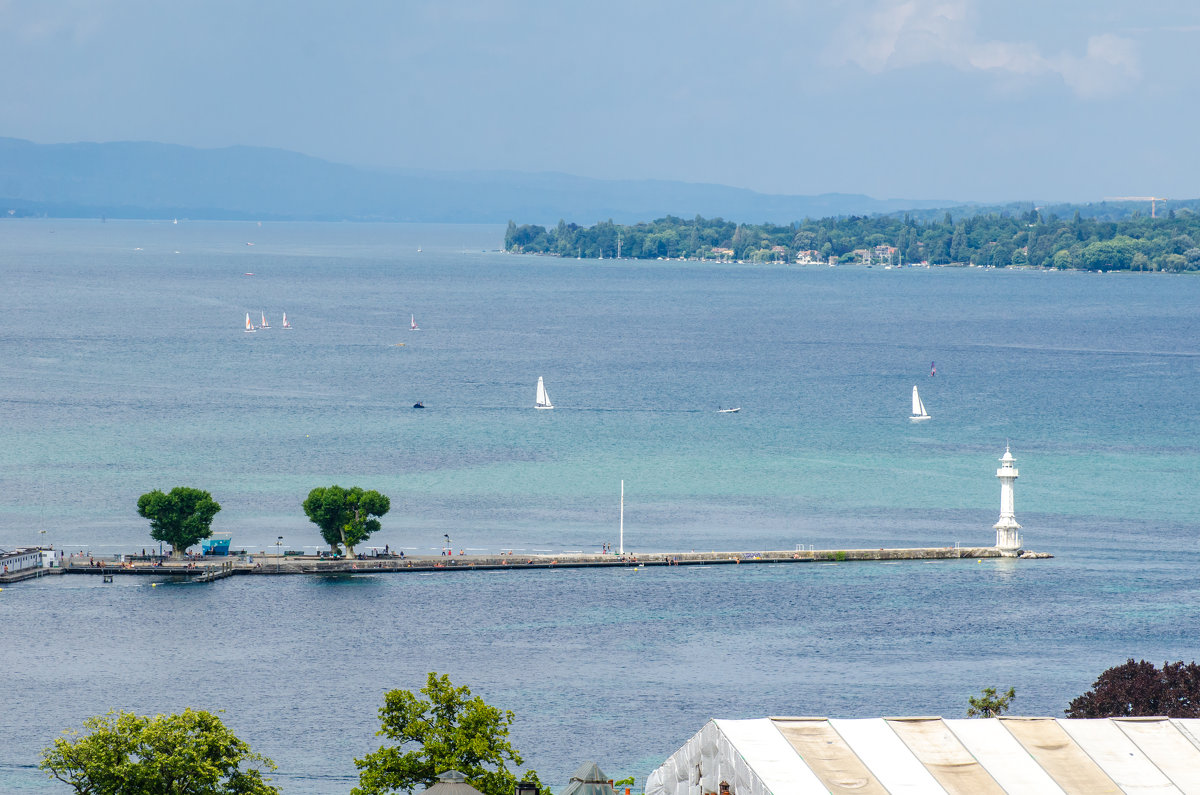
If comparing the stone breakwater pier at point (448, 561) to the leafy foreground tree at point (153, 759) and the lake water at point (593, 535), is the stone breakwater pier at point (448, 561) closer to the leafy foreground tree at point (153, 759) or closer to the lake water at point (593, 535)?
the lake water at point (593, 535)

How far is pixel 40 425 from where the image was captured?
131625 millimetres

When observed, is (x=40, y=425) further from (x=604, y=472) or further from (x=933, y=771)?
(x=933, y=771)

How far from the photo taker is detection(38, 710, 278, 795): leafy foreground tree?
36156 mm

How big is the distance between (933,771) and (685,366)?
15821cm

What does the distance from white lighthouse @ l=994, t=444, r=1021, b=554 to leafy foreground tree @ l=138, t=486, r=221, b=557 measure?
39.8 meters

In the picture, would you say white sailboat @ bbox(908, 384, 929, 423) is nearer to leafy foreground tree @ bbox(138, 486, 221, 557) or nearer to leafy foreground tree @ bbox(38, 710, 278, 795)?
leafy foreground tree @ bbox(138, 486, 221, 557)

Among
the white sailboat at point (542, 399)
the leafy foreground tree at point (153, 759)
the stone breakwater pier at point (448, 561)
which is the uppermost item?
the leafy foreground tree at point (153, 759)

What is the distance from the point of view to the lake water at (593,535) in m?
64.6

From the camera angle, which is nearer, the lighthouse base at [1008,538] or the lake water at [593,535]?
the lake water at [593,535]

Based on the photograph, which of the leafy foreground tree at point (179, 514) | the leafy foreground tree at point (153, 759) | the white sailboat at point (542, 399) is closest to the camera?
the leafy foreground tree at point (153, 759)

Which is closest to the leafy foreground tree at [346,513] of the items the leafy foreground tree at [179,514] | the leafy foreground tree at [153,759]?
the leafy foreground tree at [179,514]

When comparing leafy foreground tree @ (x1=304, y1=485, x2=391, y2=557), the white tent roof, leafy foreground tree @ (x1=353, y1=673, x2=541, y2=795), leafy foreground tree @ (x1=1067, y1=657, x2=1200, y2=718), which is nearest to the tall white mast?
leafy foreground tree @ (x1=304, y1=485, x2=391, y2=557)

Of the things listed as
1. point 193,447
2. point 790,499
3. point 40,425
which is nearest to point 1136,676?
point 790,499

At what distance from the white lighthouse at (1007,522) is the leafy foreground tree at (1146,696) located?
43262 mm
